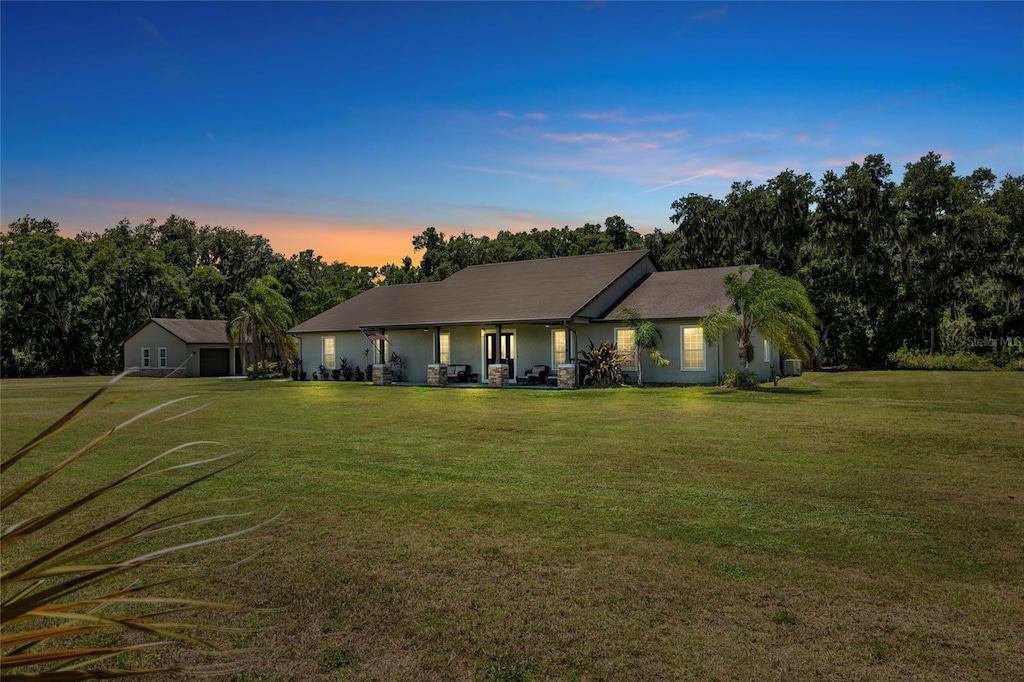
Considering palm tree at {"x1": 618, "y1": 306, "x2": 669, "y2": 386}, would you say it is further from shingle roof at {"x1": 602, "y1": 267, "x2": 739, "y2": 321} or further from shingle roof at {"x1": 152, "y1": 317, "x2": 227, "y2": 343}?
shingle roof at {"x1": 152, "y1": 317, "x2": 227, "y2": 343}

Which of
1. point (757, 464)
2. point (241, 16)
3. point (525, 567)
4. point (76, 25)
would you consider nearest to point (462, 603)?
point (525, 567)

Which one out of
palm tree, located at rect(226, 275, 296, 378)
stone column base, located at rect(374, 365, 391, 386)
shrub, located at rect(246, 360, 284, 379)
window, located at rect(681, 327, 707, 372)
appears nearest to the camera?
window, located at rect(681, 327, 707, 372)

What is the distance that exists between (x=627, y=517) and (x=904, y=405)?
13.4m

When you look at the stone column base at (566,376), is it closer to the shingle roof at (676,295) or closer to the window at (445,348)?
the shingle roof at (676,295)

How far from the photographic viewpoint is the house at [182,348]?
46.5m

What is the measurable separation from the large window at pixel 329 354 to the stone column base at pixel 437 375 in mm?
8797

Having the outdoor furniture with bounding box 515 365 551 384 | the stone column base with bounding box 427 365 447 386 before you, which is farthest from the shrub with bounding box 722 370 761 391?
the stone column base with bounding box 427 365 447 386

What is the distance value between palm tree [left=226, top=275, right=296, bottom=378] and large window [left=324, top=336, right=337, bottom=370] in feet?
9.81

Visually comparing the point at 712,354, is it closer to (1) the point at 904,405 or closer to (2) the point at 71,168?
(1) the point at 904,405

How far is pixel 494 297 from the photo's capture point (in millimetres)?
31344

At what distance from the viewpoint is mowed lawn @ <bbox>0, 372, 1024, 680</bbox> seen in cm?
413

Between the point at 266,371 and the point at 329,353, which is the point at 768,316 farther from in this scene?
the point at 266,371

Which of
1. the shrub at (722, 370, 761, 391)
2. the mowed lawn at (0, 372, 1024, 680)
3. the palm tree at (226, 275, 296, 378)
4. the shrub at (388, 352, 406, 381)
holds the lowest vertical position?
the mowed lawn at (0, 372, 1024, 680)

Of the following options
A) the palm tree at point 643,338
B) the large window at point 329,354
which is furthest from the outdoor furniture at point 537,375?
the large window at point 329,354
